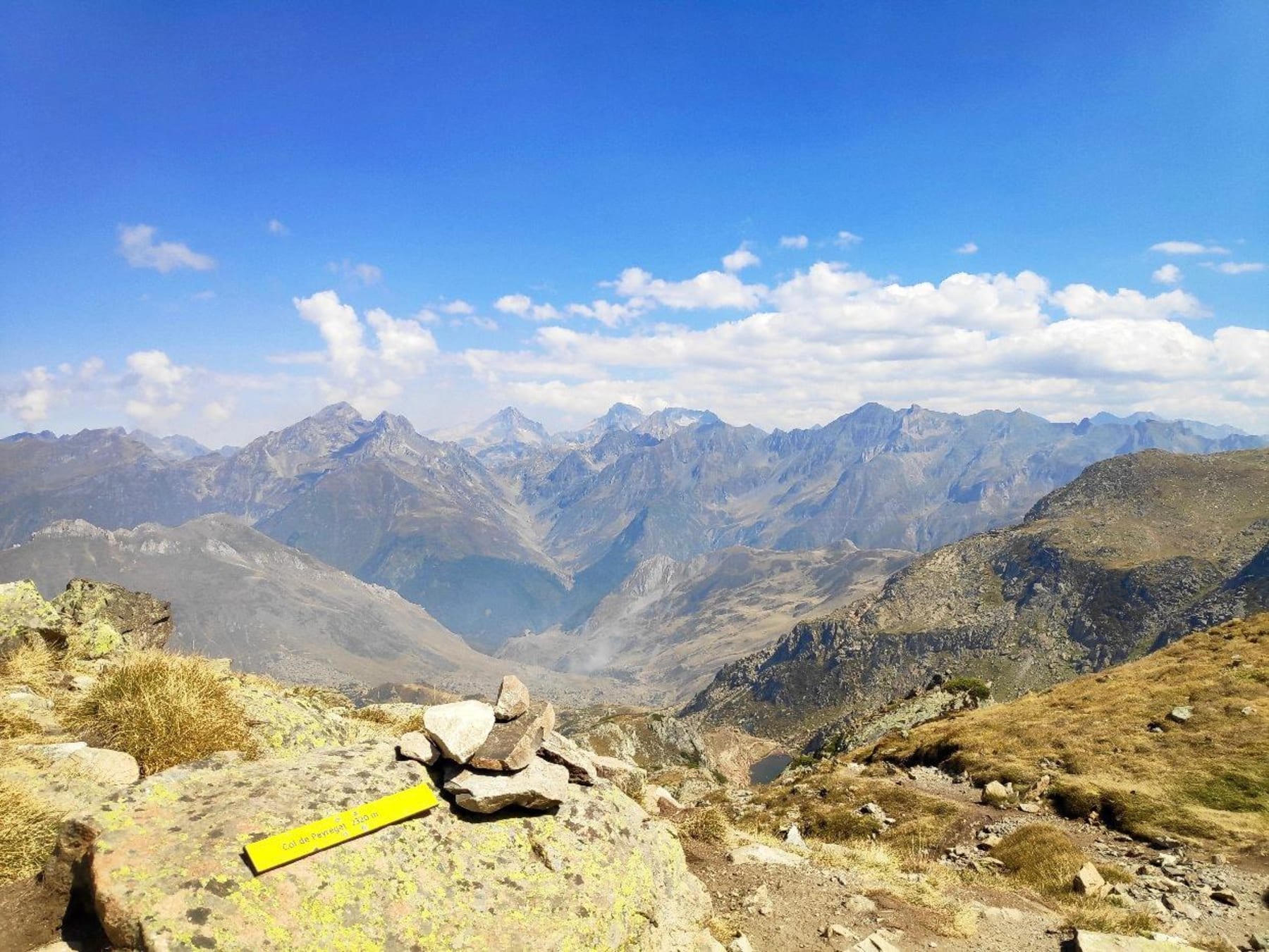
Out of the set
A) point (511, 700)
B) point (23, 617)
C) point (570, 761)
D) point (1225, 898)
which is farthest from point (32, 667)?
point (1225, 898)

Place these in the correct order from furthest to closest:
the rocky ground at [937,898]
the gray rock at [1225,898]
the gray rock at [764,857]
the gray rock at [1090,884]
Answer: the gray rock at [764,857]
the gray rock at [1090,884]
the gray rock at [1225,898]
the rocky ground at [937,898]

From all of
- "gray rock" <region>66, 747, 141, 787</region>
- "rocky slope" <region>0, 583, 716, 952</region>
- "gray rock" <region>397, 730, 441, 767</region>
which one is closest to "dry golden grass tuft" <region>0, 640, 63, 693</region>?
"rocky slope" <region>0, 583, 716, 952</region>

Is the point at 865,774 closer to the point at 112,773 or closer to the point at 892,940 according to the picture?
the point at 892,940

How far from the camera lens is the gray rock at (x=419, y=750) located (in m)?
10.2

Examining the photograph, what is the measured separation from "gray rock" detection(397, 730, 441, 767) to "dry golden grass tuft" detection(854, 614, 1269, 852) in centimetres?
2274

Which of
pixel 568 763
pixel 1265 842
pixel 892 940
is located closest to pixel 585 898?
pixel 568 763

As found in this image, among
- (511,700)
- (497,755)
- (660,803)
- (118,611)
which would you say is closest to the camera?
(497,755)

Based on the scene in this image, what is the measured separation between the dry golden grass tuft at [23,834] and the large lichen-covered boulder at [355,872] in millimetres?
708

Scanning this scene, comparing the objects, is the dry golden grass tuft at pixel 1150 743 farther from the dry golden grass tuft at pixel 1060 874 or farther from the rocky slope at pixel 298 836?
the rocky slope at pixel 298 836

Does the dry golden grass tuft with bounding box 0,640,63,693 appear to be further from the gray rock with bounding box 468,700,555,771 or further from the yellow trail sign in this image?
the gray rock with bounding box 468,700,555,771

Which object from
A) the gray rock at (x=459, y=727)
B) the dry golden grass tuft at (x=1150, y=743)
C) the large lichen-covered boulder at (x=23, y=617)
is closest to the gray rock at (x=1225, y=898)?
the dry golden grass tuft at (x=1150, y=743)

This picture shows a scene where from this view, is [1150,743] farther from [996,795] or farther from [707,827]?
[707,827]

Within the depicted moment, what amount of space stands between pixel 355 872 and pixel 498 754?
105 inches

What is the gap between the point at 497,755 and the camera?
10.2m
